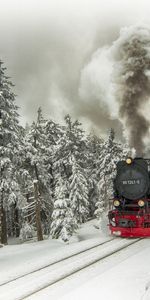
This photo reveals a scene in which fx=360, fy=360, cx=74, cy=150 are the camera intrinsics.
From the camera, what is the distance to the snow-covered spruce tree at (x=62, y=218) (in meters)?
19.6

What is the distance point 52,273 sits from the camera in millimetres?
10586

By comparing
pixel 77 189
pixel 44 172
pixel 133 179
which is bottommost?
pixel 133 179

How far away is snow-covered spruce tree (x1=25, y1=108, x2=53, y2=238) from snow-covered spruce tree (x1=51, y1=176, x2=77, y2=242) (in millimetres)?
10739

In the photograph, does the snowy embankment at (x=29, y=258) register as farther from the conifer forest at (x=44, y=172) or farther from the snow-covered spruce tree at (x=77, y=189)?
the snow-covered spruce tree at (x=77, y=189)

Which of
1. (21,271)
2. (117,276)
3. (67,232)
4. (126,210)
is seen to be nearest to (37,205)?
(67,232)

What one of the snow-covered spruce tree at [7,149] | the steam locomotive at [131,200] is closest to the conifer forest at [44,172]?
the snow-covered spruce tree at [7,149]

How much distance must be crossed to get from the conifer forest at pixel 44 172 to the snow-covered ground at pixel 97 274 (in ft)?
19.6

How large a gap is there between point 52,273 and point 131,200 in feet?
28.8

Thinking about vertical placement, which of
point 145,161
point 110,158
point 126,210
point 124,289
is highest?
point 110,158

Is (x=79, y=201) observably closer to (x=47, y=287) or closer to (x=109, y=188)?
(x=109, y=188)

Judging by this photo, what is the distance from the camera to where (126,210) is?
18594 millimetres

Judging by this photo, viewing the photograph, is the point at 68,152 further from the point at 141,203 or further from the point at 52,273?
the point at 52,273

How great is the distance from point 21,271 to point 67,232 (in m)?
8.39

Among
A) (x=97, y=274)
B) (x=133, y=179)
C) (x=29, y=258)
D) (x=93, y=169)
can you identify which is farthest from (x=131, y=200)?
(x=93, y=169)
